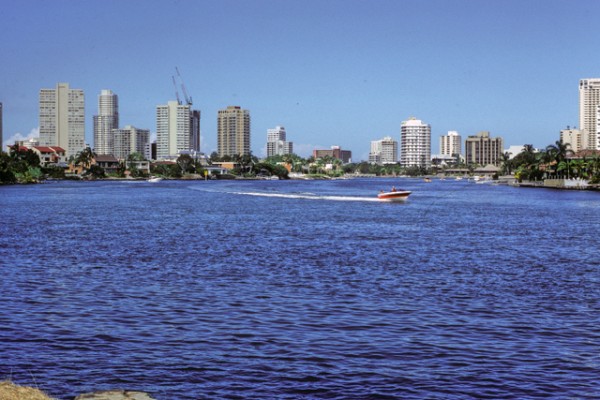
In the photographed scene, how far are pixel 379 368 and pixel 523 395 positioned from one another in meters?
3.78

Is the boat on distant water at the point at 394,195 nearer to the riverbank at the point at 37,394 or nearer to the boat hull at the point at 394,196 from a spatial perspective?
the boat hull at the point at 394,196

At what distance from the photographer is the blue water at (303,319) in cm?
1888

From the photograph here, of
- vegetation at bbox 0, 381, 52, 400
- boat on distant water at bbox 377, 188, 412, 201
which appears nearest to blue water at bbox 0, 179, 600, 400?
vegetation at bbox 0, 381, 52, 400

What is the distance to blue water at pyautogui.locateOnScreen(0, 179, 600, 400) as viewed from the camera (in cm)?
1888

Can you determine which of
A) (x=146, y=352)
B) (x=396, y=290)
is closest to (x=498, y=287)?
(x=396, y=290)

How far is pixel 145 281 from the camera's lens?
34.9 metres

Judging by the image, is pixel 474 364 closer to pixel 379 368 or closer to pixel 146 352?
pixel 379 368

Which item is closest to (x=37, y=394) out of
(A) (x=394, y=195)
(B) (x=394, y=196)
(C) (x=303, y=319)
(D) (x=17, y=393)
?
(D) (x=17, y=393)

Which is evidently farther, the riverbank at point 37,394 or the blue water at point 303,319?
the blue water at point 303,319

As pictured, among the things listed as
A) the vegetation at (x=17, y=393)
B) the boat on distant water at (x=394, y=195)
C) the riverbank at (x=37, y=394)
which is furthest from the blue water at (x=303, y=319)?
the boat on distant water at (x=394, y=195)

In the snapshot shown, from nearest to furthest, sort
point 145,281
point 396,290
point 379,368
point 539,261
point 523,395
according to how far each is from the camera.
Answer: point 523,395 < point 379,368 < point 396,290 < point 145,281 < point 539,261

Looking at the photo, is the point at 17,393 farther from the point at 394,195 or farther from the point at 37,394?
the point at 394,195

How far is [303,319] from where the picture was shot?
1024 inches

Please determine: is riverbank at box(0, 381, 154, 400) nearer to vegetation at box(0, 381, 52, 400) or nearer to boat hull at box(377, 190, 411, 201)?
vegetation at box(0, 381, 52, 400)
